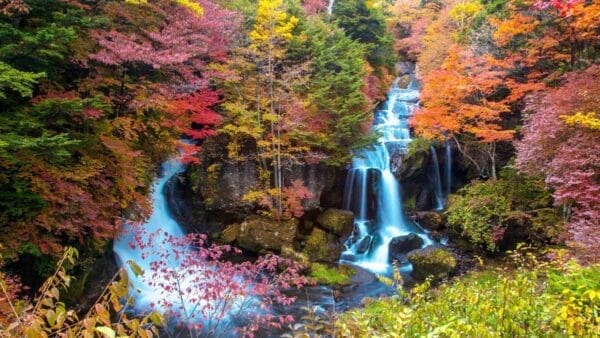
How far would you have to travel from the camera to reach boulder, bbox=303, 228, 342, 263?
1382cm

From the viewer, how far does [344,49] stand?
672 inches

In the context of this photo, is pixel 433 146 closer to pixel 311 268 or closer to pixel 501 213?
pixel 501 213

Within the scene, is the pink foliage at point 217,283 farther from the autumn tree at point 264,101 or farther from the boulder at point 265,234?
the autumn tree at point 264,101

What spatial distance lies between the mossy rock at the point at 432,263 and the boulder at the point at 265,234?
4296mm

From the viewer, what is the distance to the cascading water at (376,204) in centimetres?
1474

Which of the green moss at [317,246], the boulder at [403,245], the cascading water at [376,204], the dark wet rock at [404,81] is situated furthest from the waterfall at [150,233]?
the dark wet rock at [404,81]

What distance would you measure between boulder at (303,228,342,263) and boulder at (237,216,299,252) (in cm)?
70

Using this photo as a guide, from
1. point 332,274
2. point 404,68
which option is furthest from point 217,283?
point 404,68

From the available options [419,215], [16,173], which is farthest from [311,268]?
[16,173]

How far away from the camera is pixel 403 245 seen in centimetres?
1458

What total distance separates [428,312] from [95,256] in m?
9.28

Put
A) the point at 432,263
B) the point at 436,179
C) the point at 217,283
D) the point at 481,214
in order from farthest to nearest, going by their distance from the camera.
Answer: the point at 436,179, the point at 481,214, the point at 432,263, the point at 217,283

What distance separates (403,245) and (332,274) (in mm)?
3327

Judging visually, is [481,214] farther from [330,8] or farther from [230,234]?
[330,8]
